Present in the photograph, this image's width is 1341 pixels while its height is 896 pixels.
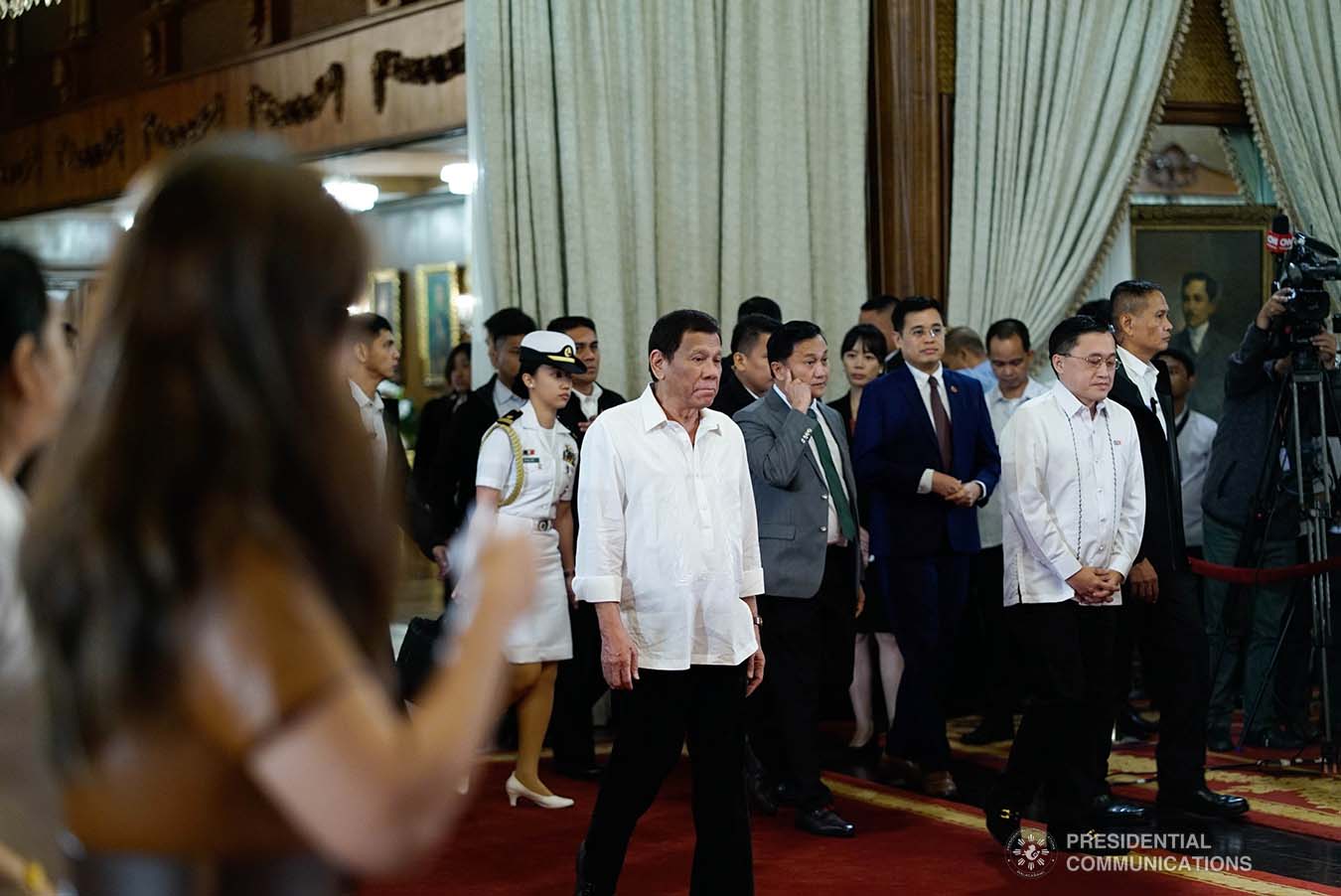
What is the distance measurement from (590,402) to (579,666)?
1057 mm

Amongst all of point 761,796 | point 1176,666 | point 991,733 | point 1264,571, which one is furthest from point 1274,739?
point 761,796

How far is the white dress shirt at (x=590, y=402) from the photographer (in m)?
6.62

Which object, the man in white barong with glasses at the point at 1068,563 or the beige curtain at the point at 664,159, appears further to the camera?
the beige curtain at the point at 664,159

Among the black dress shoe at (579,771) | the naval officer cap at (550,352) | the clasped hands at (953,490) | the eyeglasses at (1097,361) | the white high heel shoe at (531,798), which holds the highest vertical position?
the naval officer cap at (550,352)

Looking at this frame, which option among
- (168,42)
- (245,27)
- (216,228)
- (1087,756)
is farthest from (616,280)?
(216,228)

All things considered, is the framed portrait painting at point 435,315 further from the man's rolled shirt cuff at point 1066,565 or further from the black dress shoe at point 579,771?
the man's rolled shirt cuff at point 1066,565

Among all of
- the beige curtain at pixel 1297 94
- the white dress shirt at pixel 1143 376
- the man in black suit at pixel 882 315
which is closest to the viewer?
the white dress shirt at pixel 1143 376

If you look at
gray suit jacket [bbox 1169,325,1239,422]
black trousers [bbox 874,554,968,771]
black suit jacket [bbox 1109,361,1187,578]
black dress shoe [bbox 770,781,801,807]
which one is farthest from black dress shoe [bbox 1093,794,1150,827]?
gray suit jacket [bbox 1169,325,1239,422]

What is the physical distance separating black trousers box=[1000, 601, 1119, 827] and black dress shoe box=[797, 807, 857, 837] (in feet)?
1.96

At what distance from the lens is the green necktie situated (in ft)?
18.4

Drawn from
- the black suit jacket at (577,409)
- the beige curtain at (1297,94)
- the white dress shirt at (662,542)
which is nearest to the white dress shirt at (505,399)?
the black suit jacket at (577,409)

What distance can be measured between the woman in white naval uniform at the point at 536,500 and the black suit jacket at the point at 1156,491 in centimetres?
181

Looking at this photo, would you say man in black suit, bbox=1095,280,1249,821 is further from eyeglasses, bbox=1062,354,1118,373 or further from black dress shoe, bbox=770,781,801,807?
black dress shoe, bbox=770,781,801,807

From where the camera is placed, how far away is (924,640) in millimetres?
5930
